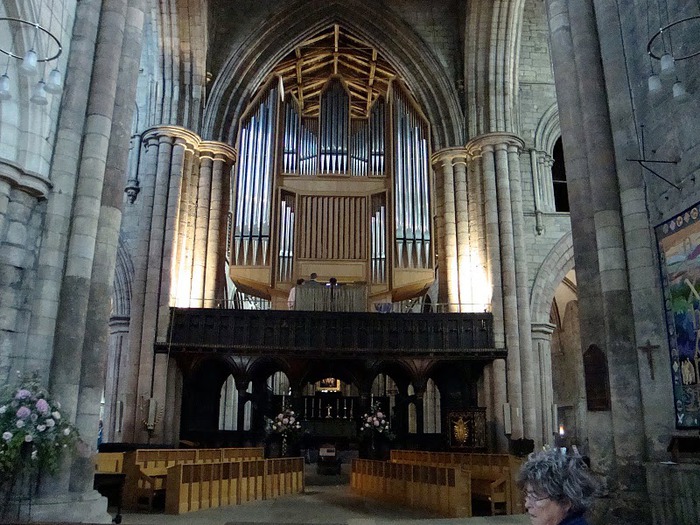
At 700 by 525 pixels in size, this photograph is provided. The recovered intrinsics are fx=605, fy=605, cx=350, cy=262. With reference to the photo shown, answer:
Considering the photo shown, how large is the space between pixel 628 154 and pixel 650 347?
281 centimetres

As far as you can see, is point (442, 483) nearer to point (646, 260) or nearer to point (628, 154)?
point (646, 260)

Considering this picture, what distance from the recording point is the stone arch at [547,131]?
19.7m

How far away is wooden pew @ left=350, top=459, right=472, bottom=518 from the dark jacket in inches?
290

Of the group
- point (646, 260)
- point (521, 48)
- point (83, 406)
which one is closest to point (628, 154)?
point (646, 260)

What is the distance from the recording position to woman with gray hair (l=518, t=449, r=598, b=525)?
236 cm

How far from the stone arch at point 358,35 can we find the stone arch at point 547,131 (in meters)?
2.56

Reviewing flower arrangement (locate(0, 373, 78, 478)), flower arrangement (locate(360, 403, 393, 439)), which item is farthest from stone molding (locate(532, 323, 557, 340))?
flower arrangement (locate(0, 373, 78, 478))

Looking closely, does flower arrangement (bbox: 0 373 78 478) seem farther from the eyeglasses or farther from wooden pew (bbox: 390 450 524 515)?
wooden pew (bbox: 390 450 524 515)

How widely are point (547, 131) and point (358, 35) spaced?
7192 mm

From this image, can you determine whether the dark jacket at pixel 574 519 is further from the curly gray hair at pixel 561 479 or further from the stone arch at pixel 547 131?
the stone arch at pixel 547 131

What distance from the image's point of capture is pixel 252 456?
1370cm

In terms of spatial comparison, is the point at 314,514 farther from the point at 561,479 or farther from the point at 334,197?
the point at 334,197

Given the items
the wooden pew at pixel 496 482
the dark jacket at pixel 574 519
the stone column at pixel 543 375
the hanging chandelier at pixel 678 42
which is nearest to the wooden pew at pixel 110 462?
the wooden pew at pixel 496 482

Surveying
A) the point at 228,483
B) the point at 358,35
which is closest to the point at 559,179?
the point at 358,35
